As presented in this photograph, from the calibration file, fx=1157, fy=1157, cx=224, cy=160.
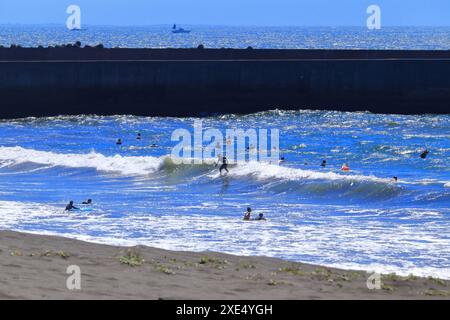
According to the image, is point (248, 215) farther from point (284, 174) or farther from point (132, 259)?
point (284, 174)

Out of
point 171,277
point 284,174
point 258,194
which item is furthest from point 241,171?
point 171,277

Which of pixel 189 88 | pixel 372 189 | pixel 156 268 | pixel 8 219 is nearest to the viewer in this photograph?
pixel 156 268

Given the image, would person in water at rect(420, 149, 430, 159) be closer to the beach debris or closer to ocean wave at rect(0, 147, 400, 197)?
ocean wave at rect(0, 147, 400, 197)

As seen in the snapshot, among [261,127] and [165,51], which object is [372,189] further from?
[165,51]

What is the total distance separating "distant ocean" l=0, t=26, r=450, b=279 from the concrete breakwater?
2.29 metres

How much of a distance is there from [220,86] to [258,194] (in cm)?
2585

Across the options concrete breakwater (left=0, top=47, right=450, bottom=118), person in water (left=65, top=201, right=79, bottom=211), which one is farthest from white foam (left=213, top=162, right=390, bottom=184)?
concrete breakwater (left=0, top=47, right=450, bottom=118)

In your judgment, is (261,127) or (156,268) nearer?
(156,268)

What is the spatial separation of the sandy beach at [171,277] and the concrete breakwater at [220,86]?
3672 centimetres

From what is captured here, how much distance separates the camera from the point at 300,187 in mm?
32094

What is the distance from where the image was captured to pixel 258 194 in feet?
104
